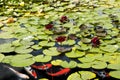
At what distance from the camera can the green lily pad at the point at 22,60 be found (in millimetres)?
1814

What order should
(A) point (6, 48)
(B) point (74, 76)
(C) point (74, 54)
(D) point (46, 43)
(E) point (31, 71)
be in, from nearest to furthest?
(B) point (74, 76) < (E) point (31, 71) < (C) point (74, 54) < (A) point (6, 48) < (D) point (46, 43)

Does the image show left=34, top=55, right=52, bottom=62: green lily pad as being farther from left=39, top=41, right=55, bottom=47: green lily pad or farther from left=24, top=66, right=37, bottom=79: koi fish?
left=39, top=41, right=55, bottom=47: green lily pad

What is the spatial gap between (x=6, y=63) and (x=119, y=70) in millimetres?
860

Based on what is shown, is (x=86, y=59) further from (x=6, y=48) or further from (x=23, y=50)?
(x=6, y=48)

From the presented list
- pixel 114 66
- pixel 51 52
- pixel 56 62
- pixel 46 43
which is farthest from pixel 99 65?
pixel 46 43

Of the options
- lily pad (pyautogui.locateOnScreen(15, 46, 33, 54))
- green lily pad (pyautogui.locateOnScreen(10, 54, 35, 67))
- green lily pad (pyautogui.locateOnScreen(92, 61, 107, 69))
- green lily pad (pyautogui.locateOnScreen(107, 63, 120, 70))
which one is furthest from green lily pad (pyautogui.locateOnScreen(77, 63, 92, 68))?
lily pad (pyautogui.locateOnScreen(15, 46, 33, 54))

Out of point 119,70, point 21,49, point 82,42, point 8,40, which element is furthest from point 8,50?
point 119,70

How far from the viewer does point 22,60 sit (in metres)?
1.87

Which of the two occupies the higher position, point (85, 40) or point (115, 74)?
point (85, 40)

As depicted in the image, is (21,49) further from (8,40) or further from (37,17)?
(37,17)

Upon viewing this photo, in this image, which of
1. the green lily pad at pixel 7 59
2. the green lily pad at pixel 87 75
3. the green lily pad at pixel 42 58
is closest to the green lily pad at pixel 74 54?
the green lily pad at pixel 42 58

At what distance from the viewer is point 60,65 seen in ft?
5.99

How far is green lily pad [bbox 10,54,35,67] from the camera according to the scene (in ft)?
5.95

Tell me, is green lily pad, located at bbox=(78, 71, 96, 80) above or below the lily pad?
below
